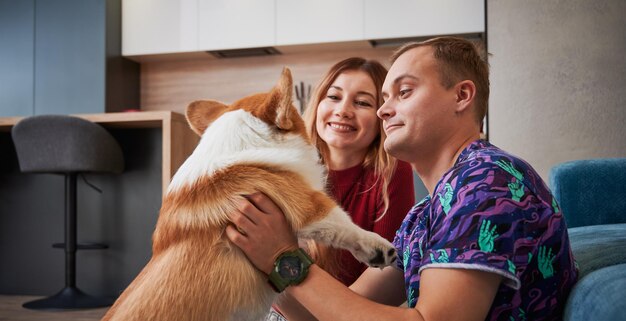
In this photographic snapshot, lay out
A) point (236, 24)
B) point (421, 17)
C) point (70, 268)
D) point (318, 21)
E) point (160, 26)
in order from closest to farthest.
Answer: point (70, 268) < point (421, 17) < point (318, 21) < point (236, 24) < point (160, 26)

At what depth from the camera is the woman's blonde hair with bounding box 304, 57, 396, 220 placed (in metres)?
1.73

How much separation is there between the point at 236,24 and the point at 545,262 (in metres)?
4.33

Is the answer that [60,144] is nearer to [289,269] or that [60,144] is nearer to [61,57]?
[61,57]

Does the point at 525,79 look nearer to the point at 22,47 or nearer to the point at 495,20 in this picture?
the point at 495,20

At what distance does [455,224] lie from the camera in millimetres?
833

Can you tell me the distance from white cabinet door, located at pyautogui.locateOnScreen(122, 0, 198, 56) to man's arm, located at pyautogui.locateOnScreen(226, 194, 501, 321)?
4112 mm

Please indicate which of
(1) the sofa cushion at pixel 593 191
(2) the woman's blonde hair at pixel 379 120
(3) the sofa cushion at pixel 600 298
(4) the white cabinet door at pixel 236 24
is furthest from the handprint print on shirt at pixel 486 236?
(4) the white cabinet door at pixel 236 24

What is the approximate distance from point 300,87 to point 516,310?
415cm

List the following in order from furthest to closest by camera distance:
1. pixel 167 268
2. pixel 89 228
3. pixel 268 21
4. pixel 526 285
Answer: pixel 268 21
pixel 89 228
pixel 167 268
pixel 526 285

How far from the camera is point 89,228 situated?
3650mm

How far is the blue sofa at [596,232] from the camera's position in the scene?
74 cm

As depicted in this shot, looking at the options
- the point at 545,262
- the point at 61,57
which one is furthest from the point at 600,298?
the point at 61,57

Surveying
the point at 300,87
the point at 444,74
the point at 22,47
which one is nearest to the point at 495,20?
the point at 300,87

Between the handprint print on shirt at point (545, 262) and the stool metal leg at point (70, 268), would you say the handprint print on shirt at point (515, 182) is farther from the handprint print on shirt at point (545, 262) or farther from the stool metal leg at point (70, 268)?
the stool metal leg at point (70, 268)
